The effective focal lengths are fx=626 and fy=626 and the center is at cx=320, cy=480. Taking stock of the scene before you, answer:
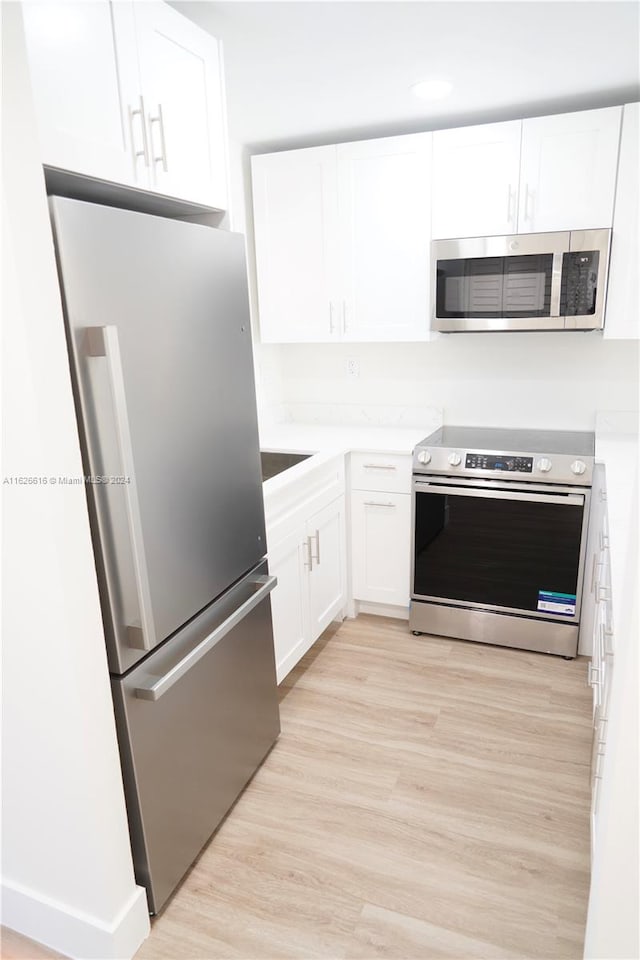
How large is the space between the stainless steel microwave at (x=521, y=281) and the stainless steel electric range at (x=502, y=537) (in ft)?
1.84

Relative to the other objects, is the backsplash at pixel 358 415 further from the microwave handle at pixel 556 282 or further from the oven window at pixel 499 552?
the microwave handle at pixel 556 282

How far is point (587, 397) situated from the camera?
120 inches

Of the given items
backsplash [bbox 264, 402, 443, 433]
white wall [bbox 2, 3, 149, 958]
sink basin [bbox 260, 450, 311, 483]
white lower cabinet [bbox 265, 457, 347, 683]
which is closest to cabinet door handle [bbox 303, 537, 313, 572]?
white lower cabinet [bbox 265, 457, 347, 683]

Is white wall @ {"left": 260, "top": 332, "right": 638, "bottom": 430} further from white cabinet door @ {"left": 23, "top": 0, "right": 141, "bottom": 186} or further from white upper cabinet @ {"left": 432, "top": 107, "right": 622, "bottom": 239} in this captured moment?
white cabinet door @ {"left": 23, "top": 0, "right": 141, "bottom": 186}

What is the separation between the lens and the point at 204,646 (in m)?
1.70

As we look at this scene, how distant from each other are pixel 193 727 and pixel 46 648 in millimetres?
533

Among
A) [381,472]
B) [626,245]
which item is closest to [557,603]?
[381,472]

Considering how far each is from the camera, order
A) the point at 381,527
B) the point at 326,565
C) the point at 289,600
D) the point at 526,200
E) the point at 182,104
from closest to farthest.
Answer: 1. the point at 182,104
2. the point at 289,600
3. the point at 526,200
4. the point at 326,565
5. the point at 381,527

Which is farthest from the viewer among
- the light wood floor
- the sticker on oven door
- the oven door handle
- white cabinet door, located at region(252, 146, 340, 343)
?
white cabinet door, located at region(252, 146, 340, 343)

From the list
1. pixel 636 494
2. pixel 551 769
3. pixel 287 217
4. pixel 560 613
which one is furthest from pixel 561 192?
pixel 551 769

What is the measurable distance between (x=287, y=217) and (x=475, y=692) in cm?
236

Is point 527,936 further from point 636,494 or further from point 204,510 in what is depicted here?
point 204,510

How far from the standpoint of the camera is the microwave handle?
8.59 feet

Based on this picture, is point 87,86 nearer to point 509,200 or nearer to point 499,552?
point 509,200
